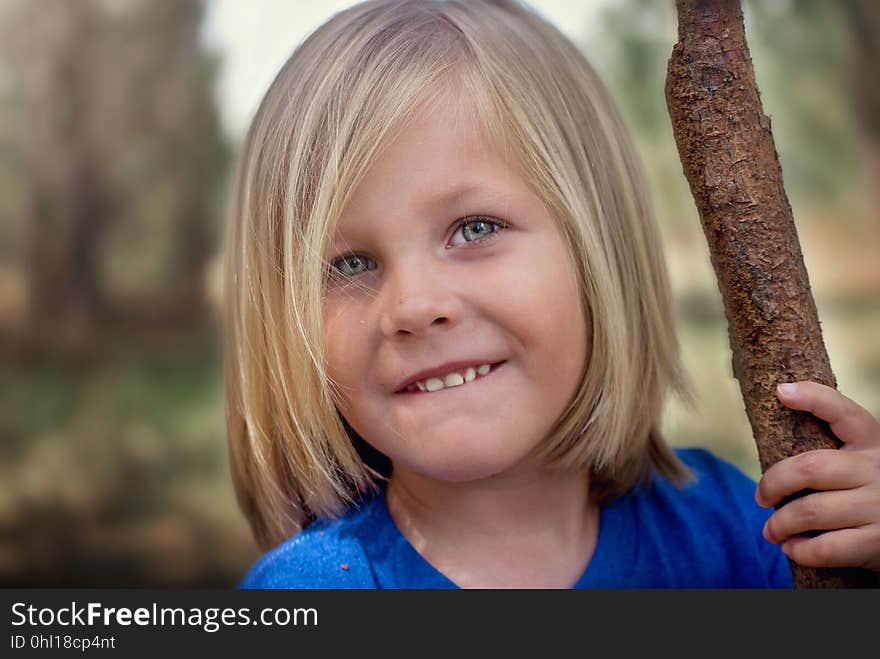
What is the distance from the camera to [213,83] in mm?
2682

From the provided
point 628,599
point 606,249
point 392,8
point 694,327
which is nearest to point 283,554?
point 628,599

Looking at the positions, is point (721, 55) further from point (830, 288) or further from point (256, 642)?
point (830, 288)

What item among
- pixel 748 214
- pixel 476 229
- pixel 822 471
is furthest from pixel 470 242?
pixel 822 471

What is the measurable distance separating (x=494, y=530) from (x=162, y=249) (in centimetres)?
198

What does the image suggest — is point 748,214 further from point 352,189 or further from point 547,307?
point 352,189

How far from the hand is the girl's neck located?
30 cm

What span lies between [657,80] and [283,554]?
1818mm

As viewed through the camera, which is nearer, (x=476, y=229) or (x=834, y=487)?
(x=834, y=487)

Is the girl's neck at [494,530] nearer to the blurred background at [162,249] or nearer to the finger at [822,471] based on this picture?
the finger at [822,471]

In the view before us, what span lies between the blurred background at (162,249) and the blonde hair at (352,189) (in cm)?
130

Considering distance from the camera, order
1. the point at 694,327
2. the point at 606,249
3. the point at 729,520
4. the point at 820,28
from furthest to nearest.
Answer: the point at 694,327
the point at 820,28
the point at 729,520
the point at 606,249

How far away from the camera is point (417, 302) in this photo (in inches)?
33.5

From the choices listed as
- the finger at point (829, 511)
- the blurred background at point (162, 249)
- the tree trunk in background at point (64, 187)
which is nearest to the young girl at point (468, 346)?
the finger at point (829, 511)

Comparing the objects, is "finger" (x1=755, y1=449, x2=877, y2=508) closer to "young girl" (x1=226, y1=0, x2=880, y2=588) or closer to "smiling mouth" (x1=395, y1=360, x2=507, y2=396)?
"young girl" (x1=226, y1=0, x2=880, y2=588)
